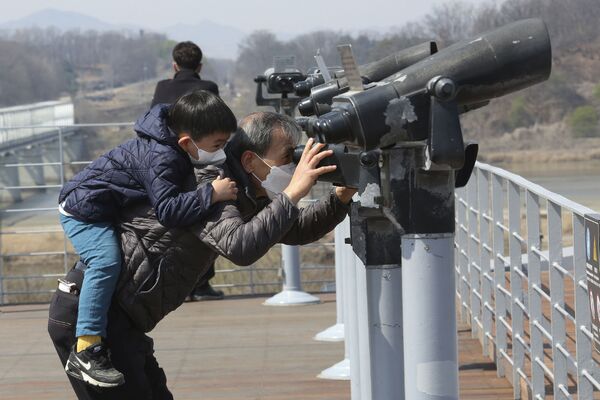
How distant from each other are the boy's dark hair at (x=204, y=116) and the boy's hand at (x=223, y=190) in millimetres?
181

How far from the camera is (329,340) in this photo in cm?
738

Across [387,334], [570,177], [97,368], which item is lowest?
[570,177]

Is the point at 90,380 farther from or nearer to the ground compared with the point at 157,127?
nearer to the ground

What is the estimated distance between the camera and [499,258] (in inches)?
225

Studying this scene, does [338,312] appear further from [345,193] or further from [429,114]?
[429,114]

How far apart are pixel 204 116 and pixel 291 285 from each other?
5.46m

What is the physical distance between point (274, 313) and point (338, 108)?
18.9 feet

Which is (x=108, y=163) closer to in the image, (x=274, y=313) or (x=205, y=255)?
(x=205, y=255)

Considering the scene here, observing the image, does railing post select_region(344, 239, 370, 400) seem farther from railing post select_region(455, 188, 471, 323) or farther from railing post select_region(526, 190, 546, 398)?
railing post select_region(455, 188, 471, 323)

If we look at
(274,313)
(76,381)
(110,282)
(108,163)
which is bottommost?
(274,313)

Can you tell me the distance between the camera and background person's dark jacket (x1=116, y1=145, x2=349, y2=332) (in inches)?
125

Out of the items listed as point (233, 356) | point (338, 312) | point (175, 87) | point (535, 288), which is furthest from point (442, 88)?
point (175, 87)

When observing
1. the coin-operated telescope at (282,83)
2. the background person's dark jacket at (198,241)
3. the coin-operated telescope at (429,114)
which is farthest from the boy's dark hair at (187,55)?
the coin-operated telescope at (429,114)

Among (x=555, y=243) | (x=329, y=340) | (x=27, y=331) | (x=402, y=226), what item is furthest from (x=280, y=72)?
(x=402, y=226)
